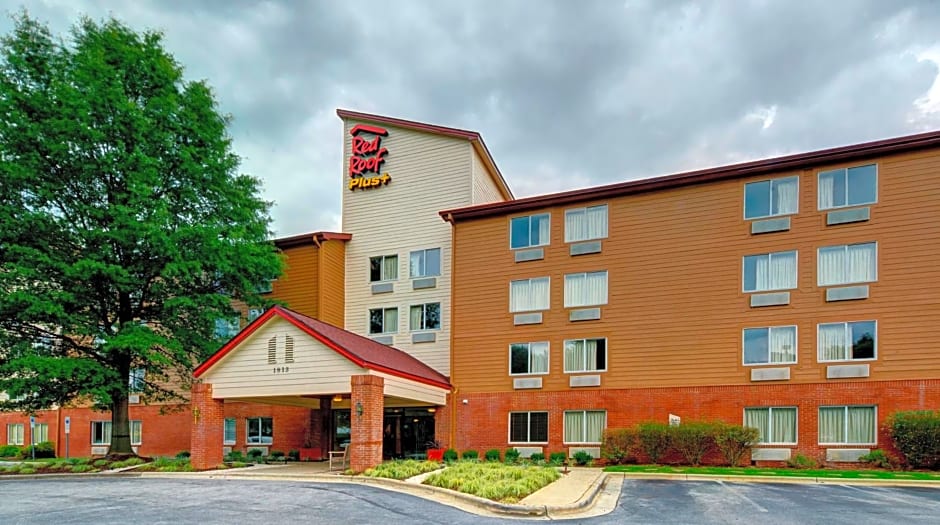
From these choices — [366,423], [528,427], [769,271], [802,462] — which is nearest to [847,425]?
[802,462]

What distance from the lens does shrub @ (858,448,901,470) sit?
700 inches

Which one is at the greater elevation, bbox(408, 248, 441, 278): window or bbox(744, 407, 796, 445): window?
bbox(408, 248, 441, 278): window

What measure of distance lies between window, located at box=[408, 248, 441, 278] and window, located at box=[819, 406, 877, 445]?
14.1 m

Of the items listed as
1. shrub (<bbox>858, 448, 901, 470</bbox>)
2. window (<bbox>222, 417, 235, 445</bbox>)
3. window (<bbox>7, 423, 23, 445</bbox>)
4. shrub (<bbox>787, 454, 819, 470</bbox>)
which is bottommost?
window (<bbox>7, 423, 23, 445</bbox>)

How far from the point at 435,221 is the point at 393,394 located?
874 centimetres

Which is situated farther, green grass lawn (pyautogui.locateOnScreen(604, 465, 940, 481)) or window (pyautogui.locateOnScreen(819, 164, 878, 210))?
window (pyautogui.locateOnScreen(819, 164, 878, 210))

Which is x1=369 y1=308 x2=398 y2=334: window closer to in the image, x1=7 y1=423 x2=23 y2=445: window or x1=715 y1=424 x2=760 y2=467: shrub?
x1=715 y1=424 x2=760 y2=467: shrub

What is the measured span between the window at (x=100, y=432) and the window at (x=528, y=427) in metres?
20.5

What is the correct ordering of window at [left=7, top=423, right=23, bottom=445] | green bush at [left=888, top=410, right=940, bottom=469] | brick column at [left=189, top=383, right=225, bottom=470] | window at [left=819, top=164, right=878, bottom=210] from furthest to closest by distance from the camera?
window at [left=7, top=423, right=23, bottom=445] → brick column at [left=189, top=383, right=225, bottom=470] → window at [left=819, top=164, right=878, bottom=210] → green bush at [left=888, top=410, right=940, bottom=469]

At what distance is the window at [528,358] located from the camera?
23.0 m

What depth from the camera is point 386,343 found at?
85.3 feet

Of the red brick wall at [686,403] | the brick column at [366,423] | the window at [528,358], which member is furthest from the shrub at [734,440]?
the brick column at [366,423]

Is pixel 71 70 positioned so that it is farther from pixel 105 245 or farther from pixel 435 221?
pixel 435 221

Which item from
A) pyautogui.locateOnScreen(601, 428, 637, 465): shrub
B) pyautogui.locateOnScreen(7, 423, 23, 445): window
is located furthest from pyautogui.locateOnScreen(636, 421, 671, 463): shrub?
pyautogui.locateOnScreen(7, 423, 23, 445): window
